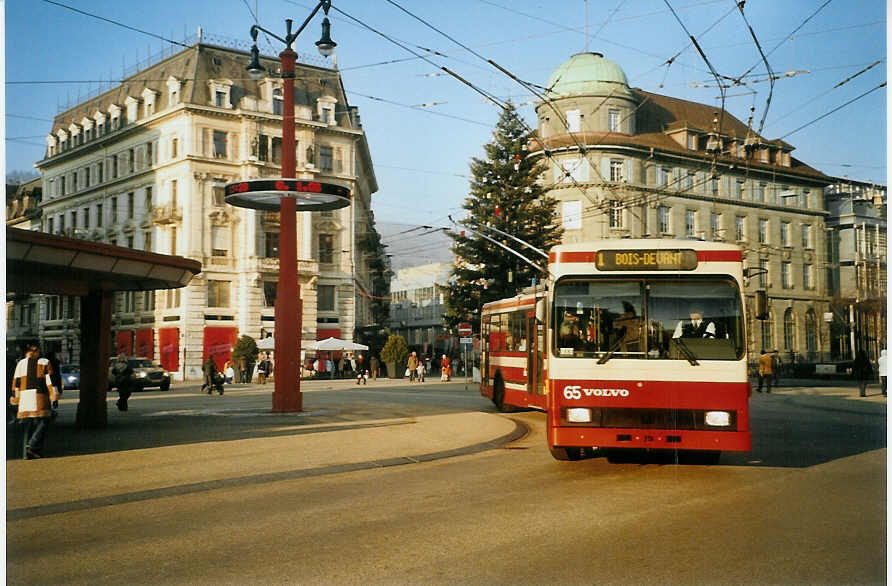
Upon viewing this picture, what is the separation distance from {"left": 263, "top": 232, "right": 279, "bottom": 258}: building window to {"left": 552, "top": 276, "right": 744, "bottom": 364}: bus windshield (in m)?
48.5

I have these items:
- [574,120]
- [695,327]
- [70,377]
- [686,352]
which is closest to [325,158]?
[70,377]

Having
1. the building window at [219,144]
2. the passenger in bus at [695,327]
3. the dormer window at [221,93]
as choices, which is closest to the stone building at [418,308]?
the dormer window at [221,93]

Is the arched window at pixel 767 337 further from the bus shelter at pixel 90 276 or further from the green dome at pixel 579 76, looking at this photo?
the bus shelter at pixel 90 276

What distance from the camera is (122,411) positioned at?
24891 millimetres

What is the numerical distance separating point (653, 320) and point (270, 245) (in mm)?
49631

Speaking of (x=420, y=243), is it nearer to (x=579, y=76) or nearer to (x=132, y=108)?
(x=132, y=108)

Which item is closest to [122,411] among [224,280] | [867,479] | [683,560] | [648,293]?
[648,293]

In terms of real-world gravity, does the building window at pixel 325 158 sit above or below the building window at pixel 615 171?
above

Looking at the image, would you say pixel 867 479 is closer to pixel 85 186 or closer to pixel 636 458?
pixel 636 458

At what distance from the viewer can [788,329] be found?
131 ft

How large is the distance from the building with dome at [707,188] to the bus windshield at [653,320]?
633 inches

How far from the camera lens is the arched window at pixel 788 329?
39.1m

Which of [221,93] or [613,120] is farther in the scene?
[221,93]

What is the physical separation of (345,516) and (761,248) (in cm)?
3103
